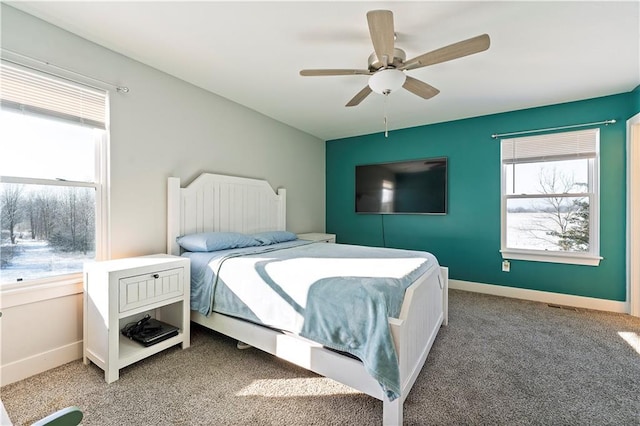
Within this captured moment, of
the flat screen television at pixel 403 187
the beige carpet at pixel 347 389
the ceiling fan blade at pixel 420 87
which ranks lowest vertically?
the beige carpet at pixel 347 389

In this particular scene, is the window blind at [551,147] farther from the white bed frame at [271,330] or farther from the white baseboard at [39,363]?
the white baseboard at [39,363]

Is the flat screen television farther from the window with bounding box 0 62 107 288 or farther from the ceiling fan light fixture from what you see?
the window with bounding box 0 62 107 288

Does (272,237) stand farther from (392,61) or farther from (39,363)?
(392,61)

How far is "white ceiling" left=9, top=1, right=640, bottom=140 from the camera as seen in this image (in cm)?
180

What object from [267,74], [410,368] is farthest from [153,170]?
[410,368]

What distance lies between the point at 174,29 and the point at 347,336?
2.38 meters

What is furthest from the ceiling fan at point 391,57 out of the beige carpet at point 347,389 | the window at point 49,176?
the beige carpet at point 347,389

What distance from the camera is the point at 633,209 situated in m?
2.94

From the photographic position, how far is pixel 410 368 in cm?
164

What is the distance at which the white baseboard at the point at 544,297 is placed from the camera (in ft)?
10.2

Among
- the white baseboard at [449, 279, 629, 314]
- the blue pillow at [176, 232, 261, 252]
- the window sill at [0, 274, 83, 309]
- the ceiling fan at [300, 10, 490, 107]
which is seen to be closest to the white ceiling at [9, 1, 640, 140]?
the ceiling fan at [300, 10, 490, 107]

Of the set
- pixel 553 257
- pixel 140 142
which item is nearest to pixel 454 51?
pixel 140 142

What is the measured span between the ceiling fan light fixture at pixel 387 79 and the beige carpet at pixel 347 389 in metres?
2.04

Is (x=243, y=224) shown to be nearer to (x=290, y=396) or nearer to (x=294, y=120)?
(x=294, y=120)
